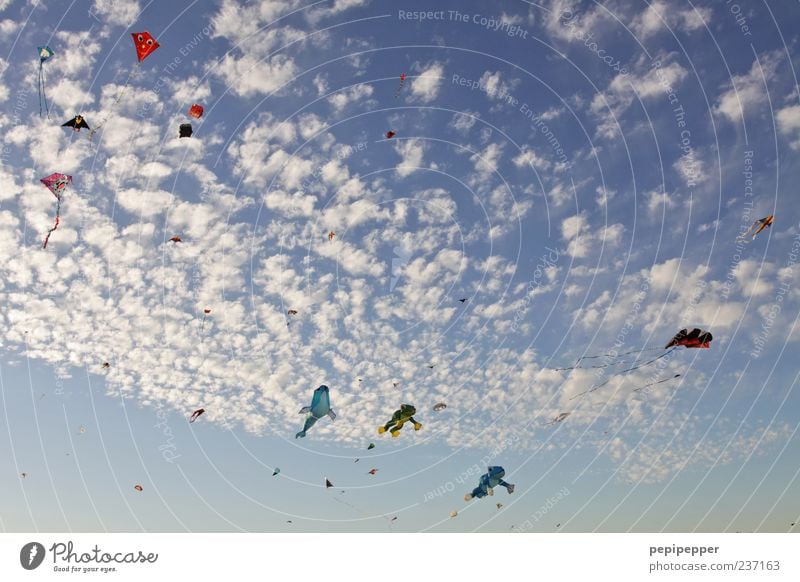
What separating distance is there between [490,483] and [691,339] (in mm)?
16450

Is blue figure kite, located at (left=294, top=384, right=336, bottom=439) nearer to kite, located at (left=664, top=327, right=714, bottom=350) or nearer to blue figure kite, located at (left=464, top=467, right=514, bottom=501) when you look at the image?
blue figure kite, located at (left=464, top=467, right=514, bottom=501)

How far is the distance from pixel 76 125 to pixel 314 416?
23.5 meters

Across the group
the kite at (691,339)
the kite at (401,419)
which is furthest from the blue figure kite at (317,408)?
the kite at (691,339)

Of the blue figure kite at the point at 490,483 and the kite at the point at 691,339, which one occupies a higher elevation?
the kite at the point at 691,339

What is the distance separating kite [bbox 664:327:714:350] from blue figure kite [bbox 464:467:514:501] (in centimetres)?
1430

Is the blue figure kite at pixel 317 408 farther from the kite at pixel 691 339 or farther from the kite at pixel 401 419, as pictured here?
the kite at pixel 691 339

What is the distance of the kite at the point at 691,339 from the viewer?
1214 inches

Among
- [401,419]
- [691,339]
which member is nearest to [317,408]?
[401,419]

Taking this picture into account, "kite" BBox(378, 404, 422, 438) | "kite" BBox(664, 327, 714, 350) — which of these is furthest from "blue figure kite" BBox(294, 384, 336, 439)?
"kite" BBox(664, 327, 714, 350)

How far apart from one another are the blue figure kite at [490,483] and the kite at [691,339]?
46.9 feet

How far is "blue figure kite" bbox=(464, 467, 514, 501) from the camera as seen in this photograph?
118 ft
